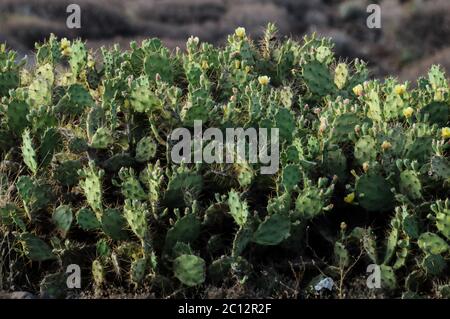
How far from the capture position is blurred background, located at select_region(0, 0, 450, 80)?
3194 cm

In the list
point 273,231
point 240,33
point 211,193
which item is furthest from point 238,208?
point 240,33

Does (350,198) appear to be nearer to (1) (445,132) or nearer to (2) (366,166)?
(2) (366,166)

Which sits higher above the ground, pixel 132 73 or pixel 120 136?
pixel 132 73

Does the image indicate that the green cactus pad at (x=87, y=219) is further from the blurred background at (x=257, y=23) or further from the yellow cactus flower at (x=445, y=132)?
the blurred background at (x=257, y=23)

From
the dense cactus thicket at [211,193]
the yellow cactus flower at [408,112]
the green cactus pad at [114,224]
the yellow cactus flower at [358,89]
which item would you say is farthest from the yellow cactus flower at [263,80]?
the green cactus pad at [114,224]

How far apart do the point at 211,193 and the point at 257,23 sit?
2772 cm

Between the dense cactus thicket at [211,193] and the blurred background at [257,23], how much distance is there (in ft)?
76.4

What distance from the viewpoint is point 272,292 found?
248 inches

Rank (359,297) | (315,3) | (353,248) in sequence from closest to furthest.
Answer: (359,297) → (353,248) → (315,3)

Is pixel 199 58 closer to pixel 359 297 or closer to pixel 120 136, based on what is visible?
pixel 120 136

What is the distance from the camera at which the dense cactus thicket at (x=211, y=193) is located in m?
6.30

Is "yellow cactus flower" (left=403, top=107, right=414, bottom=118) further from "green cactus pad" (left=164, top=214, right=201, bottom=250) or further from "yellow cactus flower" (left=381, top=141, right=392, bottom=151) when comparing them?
"green cactus pad" (left=164, top=214, right=201, bottom=250)

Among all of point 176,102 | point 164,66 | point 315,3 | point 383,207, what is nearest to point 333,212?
point 383,207

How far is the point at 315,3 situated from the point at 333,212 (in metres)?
31.6
